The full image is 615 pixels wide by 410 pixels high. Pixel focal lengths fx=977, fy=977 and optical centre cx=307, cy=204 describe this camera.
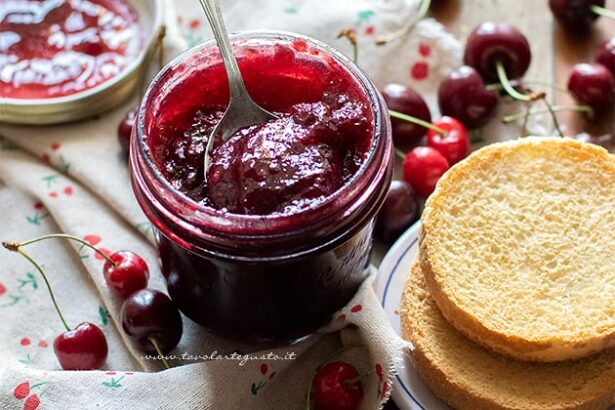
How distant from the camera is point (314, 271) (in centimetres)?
199

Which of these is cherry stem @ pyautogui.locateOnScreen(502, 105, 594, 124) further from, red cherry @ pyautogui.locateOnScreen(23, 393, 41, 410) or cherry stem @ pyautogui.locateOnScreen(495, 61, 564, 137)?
red cherry @ pyautogui.locateOnScreen(23, 393, 41, 410)

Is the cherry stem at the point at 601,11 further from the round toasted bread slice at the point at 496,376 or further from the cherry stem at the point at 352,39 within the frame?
the round toasted bread slice at the point at 496,376

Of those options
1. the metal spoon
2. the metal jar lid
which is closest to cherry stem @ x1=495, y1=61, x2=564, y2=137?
the metal spoon

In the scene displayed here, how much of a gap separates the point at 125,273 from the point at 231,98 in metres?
0.51

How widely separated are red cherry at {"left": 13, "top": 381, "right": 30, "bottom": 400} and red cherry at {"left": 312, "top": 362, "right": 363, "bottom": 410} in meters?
0.61

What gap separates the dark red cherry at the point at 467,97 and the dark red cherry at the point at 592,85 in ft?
0.76

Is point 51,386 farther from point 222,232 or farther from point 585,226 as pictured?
point 585,226

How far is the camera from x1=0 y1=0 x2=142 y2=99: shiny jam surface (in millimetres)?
2697

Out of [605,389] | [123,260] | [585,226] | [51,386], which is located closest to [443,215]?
[585,226]

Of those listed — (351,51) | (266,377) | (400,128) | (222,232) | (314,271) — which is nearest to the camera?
(222,232)

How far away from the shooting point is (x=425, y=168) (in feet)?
8.03

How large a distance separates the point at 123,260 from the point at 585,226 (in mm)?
1054

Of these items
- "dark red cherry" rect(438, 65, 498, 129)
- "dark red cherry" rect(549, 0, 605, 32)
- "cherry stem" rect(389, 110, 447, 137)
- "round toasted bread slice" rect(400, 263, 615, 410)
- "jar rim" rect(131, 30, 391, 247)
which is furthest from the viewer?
"dark red cherry" rect(549, 0, 605, 32)

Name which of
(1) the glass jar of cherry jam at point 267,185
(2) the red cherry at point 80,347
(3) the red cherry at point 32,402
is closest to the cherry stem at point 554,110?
(1) the glass jar of cherry jam at point 267,185
